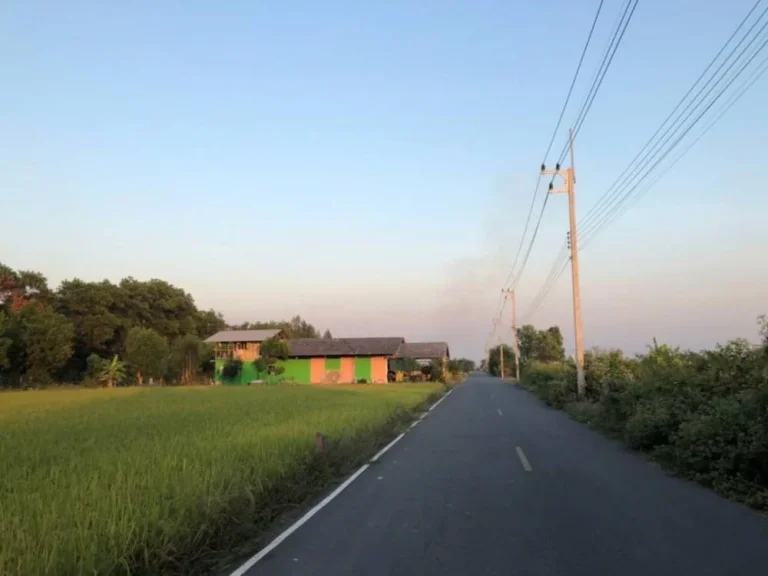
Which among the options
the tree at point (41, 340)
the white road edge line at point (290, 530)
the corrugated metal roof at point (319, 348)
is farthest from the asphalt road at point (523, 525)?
the corrugated metal roof at point (319, 348)

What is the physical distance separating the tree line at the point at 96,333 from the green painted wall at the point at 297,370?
11.0 metres

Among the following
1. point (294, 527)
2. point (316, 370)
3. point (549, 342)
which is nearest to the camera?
point (294, 527)

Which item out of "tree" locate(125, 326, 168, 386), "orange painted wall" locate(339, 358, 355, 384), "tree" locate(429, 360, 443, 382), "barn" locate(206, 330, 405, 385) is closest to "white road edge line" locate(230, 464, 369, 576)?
"tree" locate(125, 326, 168, 386)

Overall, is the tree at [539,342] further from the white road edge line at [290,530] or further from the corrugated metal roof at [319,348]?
the white road edge line at [290,530]

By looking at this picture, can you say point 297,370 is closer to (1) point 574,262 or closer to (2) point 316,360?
(2) point 316,360

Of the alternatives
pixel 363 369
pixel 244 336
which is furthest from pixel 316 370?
pixel 244 336

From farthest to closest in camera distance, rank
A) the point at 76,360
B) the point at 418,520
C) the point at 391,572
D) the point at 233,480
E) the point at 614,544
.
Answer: the point at 76,360
the point at 233,480
the point at 418,520
the point at 614,544
the point at 391,572

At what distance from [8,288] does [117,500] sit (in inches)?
2694

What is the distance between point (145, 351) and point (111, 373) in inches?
148

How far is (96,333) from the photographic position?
226 feet

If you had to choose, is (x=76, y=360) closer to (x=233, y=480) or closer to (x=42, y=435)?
(x=42, y=435)

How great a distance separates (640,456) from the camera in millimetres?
13727

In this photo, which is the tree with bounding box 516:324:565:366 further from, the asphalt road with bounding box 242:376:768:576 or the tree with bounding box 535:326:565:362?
the asphalt road with bounding box 242:376:768:576

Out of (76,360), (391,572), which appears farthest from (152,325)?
(391,572)
